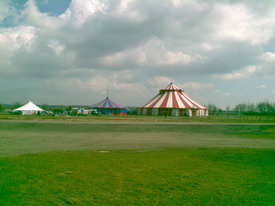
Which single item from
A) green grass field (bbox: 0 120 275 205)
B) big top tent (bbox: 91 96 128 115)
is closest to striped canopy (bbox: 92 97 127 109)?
big top tent (bbox: 91 96 128 115)

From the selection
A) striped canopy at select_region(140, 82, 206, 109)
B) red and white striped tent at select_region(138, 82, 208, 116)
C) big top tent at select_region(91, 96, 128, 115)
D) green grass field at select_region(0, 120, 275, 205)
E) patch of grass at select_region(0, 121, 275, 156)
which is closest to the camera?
green grass field at select_region(0, 120, 275, 205)

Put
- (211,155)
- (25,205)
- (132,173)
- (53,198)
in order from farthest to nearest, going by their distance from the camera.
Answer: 1. (211,155)
2. (132,173)
3. (53,198)
4. (25,205)

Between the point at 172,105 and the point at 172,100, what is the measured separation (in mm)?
1785

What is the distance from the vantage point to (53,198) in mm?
3801

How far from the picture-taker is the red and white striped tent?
43125 millimetres

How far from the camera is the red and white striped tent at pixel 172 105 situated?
4312 cm

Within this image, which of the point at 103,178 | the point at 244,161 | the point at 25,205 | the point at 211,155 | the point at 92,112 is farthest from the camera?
the point at 92,112

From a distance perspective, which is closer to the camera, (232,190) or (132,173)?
(232,190)

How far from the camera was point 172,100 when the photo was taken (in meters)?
45.1

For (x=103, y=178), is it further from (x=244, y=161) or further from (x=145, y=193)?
(x=244, y=161)

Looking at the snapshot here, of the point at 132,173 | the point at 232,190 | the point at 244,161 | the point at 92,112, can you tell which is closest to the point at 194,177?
the point at 232,190

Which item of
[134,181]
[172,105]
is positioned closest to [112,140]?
[134,181]

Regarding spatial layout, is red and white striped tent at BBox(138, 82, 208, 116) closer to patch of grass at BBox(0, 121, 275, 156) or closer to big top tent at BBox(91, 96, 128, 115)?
big top tent at BBox(91, 96, 128, 115)

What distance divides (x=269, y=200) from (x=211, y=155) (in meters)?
4.03
